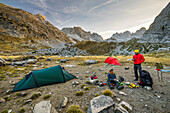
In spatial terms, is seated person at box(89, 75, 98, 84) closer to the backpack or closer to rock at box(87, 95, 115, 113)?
rock at box(87, 95, 115, 113)

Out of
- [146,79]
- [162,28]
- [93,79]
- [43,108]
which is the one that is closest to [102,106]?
[43,108]

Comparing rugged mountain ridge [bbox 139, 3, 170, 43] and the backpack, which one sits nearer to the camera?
the backpack

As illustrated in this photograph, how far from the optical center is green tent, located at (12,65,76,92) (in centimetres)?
674

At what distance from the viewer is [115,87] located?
6094mm

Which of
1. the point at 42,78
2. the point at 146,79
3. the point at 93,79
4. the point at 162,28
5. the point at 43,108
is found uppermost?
the point at 162,28


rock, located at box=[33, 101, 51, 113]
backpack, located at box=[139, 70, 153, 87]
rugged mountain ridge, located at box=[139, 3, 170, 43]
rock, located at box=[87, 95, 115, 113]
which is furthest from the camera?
rugged mountain ridge, located at box=[139, 3, 170, 43]

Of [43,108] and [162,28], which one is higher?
[162,28]

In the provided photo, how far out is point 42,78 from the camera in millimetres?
7184

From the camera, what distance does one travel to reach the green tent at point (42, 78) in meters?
6.74

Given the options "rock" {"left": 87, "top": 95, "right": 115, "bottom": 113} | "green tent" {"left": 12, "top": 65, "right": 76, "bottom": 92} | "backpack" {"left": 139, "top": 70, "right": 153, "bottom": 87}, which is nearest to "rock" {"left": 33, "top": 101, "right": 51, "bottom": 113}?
"rock" {"left": 87, "top": 95, "right": 115, "bottom": 113}

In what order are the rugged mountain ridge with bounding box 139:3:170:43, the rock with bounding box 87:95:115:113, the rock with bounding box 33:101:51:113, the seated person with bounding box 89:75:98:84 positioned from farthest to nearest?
1. the rugged mountain ridge with bounding box 139:3:170:43
2. the seated person with bounding box 89:75:98:84
3. the rock with bounding box 33:101:51:113
4. the rock with bounding box 87:95:115:113

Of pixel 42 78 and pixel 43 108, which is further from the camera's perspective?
pixel 42 78

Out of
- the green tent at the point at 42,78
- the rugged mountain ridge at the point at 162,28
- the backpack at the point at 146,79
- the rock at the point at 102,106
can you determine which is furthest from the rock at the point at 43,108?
the rugged mountain ridge at the point at 162,28

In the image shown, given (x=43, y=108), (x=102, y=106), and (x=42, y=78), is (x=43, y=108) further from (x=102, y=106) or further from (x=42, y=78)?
(x=42, y=78)
